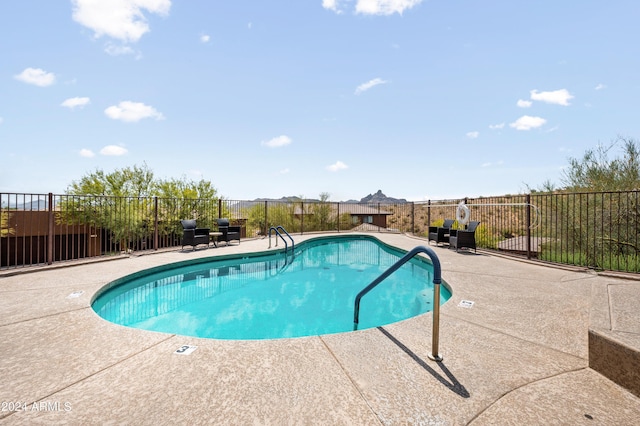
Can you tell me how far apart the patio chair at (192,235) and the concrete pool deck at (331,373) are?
15.8ft

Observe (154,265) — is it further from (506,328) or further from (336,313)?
(506,328)

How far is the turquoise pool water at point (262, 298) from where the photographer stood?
393 centimetres

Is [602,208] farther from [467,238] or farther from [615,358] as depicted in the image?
[615,358]

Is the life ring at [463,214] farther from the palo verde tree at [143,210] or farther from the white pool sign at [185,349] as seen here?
the palo verde tree at [143,210]

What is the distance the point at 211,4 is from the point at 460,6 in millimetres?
6403

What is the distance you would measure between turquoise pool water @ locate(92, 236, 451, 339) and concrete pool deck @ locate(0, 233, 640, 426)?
3.68 feet

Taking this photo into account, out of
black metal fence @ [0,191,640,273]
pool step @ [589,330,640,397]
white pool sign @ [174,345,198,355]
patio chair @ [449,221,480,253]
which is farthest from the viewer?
patio chair @ [449,221,480,253]

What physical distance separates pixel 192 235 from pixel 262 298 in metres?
4.28

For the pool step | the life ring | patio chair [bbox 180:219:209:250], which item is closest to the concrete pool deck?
the pool step

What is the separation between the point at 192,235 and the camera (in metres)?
8.20

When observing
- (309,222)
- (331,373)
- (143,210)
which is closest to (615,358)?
(331,373)

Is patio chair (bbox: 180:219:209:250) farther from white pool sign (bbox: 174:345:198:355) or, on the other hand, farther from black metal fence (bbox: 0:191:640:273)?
white pool sign (bbox: 174:345:198:355)

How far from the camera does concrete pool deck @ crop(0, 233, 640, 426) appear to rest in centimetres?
157

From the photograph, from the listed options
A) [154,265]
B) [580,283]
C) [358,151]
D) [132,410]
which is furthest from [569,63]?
[358,151]
